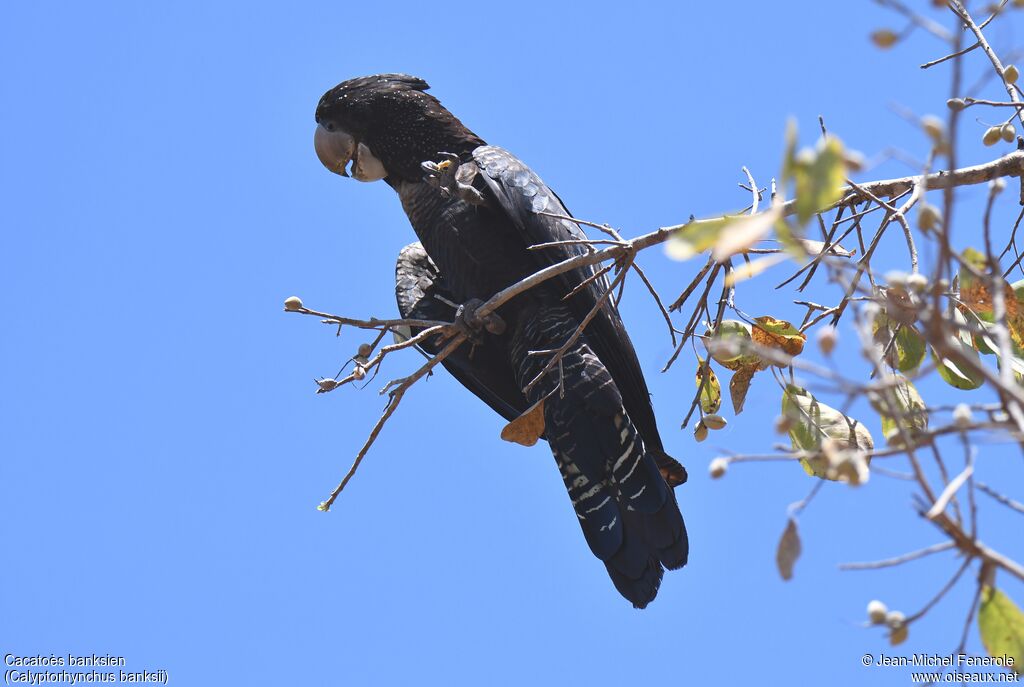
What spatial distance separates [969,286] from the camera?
2.47 metres

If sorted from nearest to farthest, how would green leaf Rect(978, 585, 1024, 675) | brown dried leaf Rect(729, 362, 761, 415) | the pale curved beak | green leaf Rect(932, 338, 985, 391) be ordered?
green leaf Rect(978, 585, 1024, 675), green leaf Rect(932, 338, 985, 391), brown dried leaf Rect(729, 362, 761, 415), the pale curved beak

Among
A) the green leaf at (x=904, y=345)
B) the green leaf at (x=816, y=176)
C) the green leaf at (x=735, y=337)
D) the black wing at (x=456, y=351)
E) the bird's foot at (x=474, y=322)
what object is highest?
the black wing at (x=456, y=351)

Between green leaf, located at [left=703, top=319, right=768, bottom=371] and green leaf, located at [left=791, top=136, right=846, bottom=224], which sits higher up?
green leaf, located at [left=703, top=319, right=768, bottom=371]

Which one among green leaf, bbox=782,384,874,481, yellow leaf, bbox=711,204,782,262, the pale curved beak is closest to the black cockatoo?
the pale curved beak

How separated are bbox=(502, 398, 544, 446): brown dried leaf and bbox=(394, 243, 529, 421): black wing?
68 cm

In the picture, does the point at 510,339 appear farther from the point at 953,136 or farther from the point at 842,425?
the point at 953,136

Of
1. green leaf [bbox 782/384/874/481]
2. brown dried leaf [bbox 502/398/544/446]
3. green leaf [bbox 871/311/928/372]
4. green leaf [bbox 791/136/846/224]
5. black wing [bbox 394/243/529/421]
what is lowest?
green leaf [bbox 791/136/846/224]

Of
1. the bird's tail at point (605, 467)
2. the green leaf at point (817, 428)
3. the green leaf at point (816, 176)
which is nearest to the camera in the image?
the green leaf at point (816, 176)

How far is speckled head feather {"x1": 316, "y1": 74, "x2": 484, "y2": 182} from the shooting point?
4.11 m

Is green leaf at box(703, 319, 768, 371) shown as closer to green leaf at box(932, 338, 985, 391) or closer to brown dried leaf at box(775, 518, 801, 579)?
green leaf at box(932, 338, 985, 391)

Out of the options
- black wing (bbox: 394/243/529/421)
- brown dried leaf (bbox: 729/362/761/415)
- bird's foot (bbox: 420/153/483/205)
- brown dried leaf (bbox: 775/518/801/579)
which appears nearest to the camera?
brown dried leaf (bbox: 775/518/801/579)

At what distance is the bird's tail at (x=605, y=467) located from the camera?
3.59m

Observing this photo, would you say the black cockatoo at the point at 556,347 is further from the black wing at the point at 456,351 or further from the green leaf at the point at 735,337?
the green leaf at the point at 735,337

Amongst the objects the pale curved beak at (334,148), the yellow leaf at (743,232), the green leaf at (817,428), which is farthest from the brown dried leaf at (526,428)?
the yellow leaf at (743,232)
